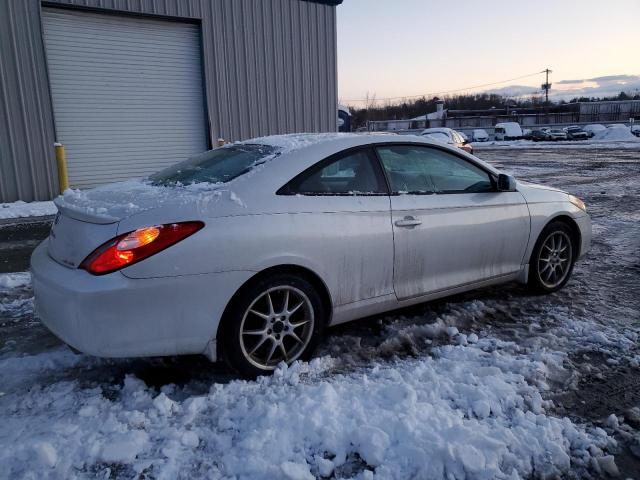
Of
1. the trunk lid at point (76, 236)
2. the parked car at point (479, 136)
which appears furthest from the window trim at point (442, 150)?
the parked car at point (479, 136)

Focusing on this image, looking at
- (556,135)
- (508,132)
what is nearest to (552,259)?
(556,135)

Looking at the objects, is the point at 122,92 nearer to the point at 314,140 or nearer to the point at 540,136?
the point at 314,140

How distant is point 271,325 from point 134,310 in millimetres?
826

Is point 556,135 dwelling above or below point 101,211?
below

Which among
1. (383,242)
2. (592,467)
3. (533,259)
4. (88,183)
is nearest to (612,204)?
(533,259)

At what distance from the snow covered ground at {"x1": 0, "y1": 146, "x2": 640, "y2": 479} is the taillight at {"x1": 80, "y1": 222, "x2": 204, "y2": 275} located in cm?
77

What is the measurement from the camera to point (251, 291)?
312 cm

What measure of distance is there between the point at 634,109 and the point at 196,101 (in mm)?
61752

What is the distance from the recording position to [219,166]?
3770mm

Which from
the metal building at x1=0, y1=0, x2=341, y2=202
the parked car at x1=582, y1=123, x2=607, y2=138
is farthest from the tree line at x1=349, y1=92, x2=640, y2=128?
the metal building at x1=0, y1=0, x2=341, y2=202

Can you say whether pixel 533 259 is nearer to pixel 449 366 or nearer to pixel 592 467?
pixel 449 366

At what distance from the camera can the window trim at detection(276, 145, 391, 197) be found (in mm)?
3391

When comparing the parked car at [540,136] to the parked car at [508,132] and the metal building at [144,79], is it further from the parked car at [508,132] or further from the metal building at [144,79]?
the metal building at [144,79]

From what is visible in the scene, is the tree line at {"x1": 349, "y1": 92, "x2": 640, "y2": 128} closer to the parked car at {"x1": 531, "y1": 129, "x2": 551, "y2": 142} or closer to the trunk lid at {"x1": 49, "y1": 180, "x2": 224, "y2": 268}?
the parked car at {"x1": 531, "y1": 129, "x2": 551, "y2": 142}
